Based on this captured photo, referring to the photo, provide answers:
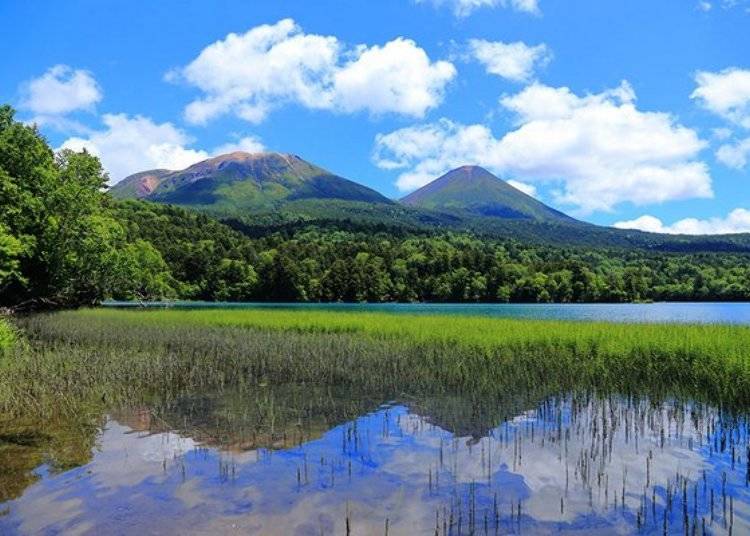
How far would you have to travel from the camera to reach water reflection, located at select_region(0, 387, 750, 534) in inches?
251

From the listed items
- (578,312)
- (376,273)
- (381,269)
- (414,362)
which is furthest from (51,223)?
(381,269)

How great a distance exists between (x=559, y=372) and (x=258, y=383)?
27.5 ft

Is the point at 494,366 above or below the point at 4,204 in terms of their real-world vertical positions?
below

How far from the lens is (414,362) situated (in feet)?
59.0

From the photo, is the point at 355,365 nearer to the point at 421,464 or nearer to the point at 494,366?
the point at 494,366

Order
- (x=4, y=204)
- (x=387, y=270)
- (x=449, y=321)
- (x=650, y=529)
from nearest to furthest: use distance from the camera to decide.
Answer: (x=650, y=529) → (x=449, y=321) → (x=4, y=204) → (x=387, y=270)

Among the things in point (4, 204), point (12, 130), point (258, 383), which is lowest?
point (258, 383)

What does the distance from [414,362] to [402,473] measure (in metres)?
9.94

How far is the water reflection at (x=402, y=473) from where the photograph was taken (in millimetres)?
6367

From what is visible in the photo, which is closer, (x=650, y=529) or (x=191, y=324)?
(x=650, y=529)

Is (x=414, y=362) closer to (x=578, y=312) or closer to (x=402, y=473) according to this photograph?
(x=402, y=473)

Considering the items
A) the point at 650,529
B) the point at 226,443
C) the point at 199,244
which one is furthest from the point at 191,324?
the point at 199,244

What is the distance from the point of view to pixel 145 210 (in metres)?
118

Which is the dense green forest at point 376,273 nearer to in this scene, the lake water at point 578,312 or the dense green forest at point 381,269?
the dense green forest at point 381,269
